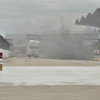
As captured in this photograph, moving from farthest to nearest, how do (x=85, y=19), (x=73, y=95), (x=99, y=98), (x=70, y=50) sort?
1. (x=85, y=19)
2. (x=70, y=50)
3. (x=73, y=95)
4. (x=99, y=98)

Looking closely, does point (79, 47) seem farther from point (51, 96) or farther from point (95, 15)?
point (51, 96)

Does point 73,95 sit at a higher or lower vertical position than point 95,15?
lower

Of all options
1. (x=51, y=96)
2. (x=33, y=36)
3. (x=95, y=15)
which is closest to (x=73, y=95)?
(x=51, y=96)

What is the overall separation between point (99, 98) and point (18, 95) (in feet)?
8.28

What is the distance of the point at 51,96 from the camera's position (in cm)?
620

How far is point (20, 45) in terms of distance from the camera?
360 ft

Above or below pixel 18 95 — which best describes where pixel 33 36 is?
above

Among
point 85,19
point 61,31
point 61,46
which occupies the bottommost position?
point 61,46

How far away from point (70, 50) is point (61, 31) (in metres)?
7.06

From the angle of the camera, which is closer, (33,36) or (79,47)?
(79,47)

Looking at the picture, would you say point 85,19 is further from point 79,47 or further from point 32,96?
point 32,96

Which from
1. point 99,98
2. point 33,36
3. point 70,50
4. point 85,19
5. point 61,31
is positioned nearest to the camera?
point 99,98

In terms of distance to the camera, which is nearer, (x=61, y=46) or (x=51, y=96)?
(x=51, y=96)

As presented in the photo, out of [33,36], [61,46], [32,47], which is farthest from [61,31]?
[33,36]
